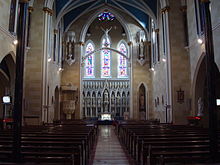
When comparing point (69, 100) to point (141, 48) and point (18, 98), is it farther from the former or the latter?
point (18, 98)

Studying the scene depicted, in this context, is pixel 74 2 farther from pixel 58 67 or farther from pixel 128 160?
pixel 128 160

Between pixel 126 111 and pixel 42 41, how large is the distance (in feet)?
47.5

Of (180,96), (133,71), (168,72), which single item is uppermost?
(133,71)

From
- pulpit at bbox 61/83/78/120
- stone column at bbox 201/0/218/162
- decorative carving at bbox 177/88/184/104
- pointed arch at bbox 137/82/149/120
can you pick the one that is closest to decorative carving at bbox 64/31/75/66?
pulpit at bbox 61/83/78/120

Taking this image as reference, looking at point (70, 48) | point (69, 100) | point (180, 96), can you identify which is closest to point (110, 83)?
point (69, 100)

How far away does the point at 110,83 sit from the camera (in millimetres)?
28438

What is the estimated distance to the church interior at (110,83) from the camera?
16.0 feet

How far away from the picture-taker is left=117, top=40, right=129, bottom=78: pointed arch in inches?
1162

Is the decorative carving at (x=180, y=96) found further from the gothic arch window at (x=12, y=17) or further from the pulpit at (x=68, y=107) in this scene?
the pulpit at (x=68, y=107)

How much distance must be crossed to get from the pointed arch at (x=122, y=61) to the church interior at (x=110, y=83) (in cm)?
13

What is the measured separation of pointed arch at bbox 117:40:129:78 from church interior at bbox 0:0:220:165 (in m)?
0.13

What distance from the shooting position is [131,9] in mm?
25250

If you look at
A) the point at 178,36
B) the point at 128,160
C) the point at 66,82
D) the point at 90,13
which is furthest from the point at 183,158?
the point at 90,13

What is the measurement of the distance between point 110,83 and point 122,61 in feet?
11.6
